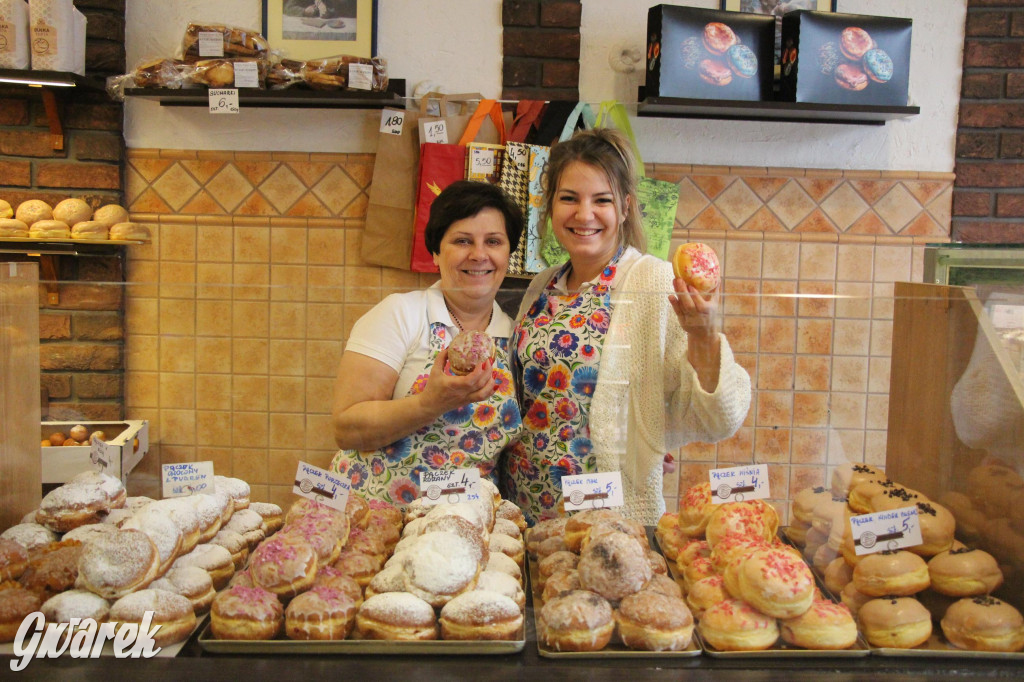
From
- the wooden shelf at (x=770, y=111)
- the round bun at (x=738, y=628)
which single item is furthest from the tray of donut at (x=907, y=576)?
the wooden shelf at (x=770, y=111)

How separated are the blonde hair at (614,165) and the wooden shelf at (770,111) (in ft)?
3.73

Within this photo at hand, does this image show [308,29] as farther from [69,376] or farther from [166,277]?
[69,376]

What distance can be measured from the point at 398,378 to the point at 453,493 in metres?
0.27

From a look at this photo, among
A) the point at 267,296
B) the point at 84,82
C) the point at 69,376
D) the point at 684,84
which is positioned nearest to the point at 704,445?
the point at 267,296

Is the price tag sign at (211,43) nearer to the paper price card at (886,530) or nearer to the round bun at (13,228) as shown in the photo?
the round bun at (13,228)

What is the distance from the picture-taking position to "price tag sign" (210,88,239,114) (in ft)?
9.94

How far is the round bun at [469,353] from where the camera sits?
4.87 feet

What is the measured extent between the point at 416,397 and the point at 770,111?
215 cm

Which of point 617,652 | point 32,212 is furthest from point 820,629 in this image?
point 32,212

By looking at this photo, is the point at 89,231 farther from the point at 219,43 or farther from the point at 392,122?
the point at 392,122

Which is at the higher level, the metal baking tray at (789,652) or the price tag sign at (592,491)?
the price tag sign at (592,491)

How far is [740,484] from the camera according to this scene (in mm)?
1483

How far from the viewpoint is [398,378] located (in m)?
1.62

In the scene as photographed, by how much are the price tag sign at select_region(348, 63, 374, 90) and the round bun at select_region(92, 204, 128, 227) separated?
3.32 feet
